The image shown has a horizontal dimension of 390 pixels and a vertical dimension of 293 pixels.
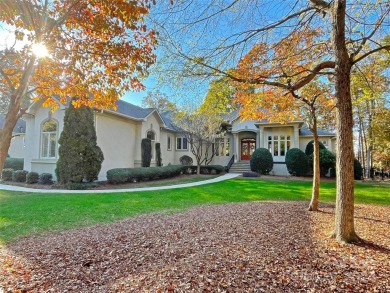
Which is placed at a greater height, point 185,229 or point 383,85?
point 383,85

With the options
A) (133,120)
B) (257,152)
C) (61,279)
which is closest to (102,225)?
(61,279)

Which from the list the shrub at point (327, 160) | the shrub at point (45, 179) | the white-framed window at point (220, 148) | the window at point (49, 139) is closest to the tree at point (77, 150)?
the shrub at point (45, 179)

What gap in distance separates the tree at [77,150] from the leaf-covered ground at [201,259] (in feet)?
25.8

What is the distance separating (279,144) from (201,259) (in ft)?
61.9

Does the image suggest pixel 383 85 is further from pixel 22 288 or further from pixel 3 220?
pixel 3 220

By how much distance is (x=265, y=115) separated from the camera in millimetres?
9469

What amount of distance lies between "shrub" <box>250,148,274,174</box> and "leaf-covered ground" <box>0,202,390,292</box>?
42.8ft

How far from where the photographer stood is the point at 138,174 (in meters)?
15.1

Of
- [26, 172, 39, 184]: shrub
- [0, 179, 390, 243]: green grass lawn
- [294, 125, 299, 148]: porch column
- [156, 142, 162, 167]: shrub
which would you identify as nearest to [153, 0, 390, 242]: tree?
[0, 179, 390, 243]: green grass lawn

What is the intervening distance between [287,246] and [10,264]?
15.1 ft

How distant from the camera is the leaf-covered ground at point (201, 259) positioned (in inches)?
122

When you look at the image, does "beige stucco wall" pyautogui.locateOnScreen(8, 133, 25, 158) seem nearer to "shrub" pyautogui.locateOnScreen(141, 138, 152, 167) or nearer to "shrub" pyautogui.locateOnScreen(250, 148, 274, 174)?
"shrub" pyautogui.locateOnScreen(141, 138, 152, 167)

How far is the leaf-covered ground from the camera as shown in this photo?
10.2ft

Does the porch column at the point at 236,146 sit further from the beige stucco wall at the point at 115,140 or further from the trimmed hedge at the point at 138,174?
the beige stucco wall at the point at 115,140
